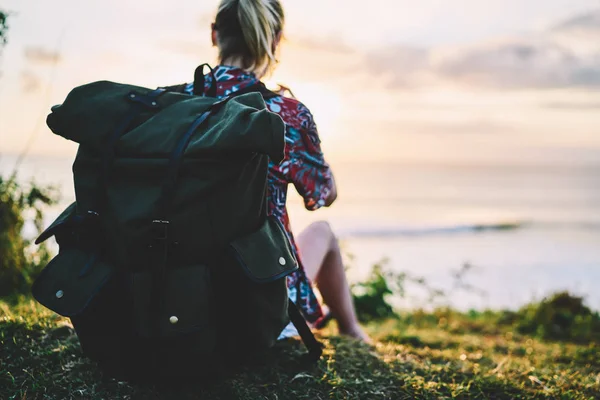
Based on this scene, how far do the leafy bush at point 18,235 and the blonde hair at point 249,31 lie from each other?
2.09m

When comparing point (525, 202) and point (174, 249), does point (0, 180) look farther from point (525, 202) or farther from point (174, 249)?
point (525, 202)

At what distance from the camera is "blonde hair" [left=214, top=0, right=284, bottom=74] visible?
2.53 meters

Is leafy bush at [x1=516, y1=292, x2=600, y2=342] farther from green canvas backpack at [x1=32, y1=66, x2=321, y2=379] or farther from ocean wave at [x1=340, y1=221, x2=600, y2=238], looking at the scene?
ocean wave at [x1=340, y1=221, x2=600, y2=238]

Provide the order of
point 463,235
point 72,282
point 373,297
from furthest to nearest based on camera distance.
A: point 463,235 → point 373,297 → point 72,282

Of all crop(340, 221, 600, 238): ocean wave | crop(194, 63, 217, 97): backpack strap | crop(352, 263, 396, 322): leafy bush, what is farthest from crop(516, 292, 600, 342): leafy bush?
crop(340, 221, 600, 238): ocean wave

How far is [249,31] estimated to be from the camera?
253 centimetres

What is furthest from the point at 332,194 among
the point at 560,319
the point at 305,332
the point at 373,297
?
the point at 560,319

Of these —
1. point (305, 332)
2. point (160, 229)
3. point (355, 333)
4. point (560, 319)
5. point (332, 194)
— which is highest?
point (332, 194)

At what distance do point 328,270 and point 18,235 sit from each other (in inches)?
88.8

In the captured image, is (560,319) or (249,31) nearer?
(249,31)

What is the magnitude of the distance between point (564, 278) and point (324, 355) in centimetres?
679

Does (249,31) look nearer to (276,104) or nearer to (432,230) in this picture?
Result: (276,104)

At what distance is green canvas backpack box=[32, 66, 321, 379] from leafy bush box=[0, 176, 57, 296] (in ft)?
6.49

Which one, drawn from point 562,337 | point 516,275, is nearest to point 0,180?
point 562,337
